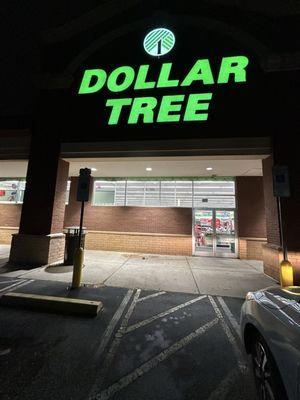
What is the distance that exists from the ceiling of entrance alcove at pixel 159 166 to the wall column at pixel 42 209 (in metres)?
1.04

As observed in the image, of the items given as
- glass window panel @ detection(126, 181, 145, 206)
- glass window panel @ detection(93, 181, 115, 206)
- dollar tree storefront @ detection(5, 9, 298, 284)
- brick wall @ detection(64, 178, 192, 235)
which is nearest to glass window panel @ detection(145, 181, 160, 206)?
glass window panel @ detection(126, 181, 145, 206)

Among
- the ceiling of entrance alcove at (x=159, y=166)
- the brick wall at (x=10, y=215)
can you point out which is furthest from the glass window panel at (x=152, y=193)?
the brick wall at (x=10, y=215)

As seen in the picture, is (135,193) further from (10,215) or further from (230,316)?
(230,316)

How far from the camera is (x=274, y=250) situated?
727cm

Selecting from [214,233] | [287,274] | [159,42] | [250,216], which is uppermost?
[159,42]

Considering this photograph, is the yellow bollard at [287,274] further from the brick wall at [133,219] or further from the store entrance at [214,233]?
the brick wall at [133,219]

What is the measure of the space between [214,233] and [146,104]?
816 cm

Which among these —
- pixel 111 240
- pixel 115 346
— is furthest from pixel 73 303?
pixel 111 240

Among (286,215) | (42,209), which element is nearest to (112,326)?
(42,209)

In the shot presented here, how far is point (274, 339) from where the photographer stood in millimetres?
1821

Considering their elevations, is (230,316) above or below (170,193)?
below

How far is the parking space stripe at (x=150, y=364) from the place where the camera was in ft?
7.47

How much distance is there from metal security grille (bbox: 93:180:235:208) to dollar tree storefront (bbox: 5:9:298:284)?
162 inches

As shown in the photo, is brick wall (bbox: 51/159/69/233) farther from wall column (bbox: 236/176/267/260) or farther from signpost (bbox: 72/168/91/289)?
wall column (bbox: 236/176/267/260)
